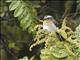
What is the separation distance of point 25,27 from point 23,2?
6.8 inches

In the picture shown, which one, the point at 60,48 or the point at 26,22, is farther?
the point at 26,22

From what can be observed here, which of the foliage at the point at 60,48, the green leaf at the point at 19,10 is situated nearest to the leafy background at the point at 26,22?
the green leaf at the point at 19,10

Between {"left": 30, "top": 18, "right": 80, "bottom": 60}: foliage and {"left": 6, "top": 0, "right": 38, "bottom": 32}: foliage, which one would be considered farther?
{"left": 6, "top": 0, "right": 38, "bottom": 32}: foliage

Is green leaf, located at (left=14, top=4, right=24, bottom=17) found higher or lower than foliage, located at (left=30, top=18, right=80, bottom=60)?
higher

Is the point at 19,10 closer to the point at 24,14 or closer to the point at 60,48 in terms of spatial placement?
the point at 24,14

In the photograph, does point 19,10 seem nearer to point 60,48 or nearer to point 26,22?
point 26,22

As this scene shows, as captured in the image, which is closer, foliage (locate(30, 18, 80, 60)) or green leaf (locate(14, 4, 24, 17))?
foliage (locate(30, 18, 80, 60))

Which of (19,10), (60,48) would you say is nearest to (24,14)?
(19,10)

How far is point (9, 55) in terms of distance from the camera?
2.25 metres

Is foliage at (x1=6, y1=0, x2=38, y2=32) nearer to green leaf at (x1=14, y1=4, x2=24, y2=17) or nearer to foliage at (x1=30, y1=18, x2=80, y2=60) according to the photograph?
green leaf at (x1=14, y1=4, x2=24, y2=17)

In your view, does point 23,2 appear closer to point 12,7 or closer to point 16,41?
point 12,7

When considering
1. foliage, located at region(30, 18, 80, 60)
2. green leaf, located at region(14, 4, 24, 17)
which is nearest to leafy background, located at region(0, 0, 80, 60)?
green leaf, located at region(14, 4, 24, 17)

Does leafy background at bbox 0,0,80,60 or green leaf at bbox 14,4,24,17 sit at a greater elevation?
green leaf at bbox 14,4,24,17

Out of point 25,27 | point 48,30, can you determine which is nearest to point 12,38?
point 25,27
